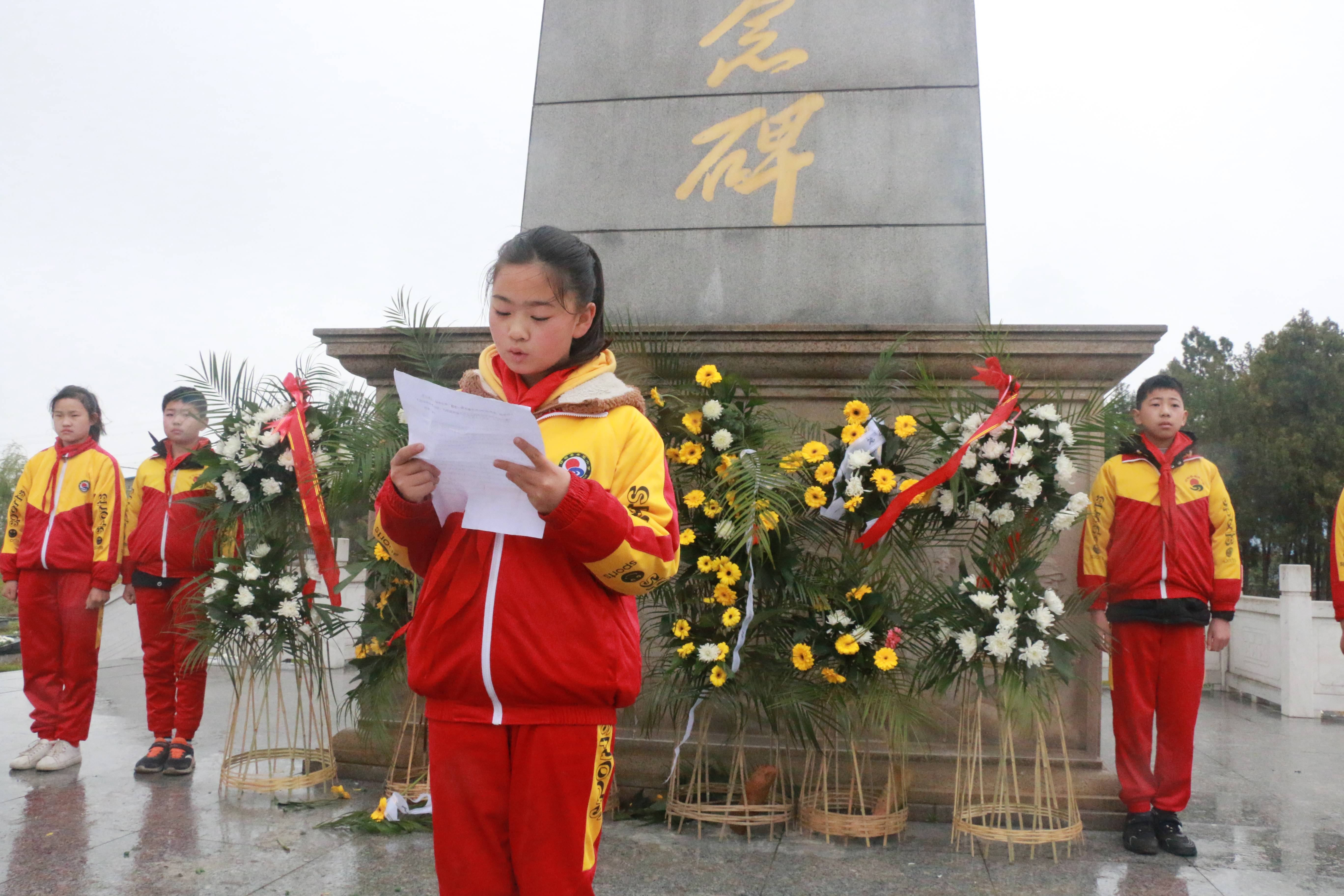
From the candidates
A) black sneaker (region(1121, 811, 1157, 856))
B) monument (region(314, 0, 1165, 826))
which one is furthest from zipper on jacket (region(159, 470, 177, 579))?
black sneaker (region(1121, 811, 1157, 856))

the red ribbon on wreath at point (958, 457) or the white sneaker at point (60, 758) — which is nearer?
the red ribbon on wreath at point (958, 457)

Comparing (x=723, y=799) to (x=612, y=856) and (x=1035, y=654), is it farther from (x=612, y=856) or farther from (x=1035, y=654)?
(x=1035, y=654)

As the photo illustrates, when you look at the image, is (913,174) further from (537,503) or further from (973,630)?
(537,503)

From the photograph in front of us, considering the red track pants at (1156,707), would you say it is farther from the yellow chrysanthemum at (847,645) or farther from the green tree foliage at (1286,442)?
the green tree foliage at (1286,442)

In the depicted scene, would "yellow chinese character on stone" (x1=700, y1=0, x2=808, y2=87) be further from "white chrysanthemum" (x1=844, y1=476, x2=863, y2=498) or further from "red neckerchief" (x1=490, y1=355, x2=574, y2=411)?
"red neckerchief" (x1=490, y1=355, x2=574, y2=411)

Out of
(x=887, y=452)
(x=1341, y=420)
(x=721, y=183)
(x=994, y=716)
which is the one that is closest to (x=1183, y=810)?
(x=994, y=716)

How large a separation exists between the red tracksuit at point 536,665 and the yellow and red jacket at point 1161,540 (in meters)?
2.90

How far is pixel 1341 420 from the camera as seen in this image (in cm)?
2686

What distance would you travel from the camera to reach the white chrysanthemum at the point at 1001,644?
3.81 metres

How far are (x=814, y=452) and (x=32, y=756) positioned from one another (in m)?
4.09

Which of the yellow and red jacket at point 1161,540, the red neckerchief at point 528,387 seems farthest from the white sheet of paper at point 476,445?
the yellow and red jacket at point 1161,540

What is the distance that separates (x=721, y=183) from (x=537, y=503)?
429 centimetres

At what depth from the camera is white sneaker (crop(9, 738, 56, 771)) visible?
507cm

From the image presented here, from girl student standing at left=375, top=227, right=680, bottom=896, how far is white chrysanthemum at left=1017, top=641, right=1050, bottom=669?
220cm
